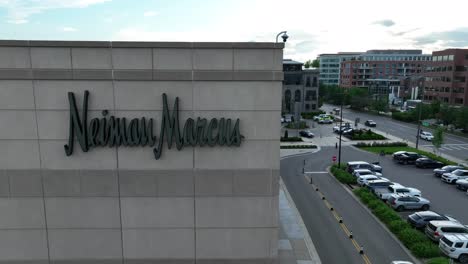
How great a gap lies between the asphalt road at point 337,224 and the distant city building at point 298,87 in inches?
2084

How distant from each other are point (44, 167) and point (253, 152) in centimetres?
859

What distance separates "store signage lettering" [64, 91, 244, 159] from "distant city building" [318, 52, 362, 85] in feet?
523

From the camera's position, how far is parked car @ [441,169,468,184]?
33438 millimetres

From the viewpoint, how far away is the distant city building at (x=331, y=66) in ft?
541

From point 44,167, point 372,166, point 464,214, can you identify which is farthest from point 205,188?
point 372,166

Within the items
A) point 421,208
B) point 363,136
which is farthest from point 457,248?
point 363,136

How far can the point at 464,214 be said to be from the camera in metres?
26.3

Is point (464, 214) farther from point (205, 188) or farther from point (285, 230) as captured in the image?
point (205, 188)

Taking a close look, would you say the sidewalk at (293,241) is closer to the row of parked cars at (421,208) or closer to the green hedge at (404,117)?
the row of parked cars at (421,208)

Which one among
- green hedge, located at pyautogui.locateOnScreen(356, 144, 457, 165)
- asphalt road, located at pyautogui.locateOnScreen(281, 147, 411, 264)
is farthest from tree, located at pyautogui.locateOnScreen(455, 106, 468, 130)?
asphalt road, located at pyautogui.locateOnScreen(281, 147, 411, 264)

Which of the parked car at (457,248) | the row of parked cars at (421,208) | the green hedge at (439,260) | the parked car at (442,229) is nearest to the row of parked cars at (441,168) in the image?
the row of parked cars at (421,208)

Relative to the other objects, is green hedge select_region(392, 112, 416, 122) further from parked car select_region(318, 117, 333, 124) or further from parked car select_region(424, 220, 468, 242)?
parked car select_region(424, 220, 468, 242)

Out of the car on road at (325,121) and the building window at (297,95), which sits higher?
the building window at (297,95)

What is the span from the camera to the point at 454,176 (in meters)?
33.7
